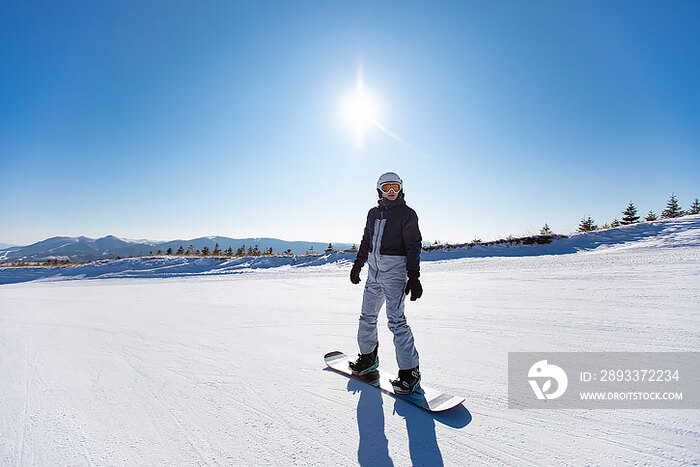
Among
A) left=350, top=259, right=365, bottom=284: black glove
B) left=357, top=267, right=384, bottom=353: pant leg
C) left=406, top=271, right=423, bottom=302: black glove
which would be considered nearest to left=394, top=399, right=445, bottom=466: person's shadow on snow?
left=357, top=267, right=384, bottom=353: pant leg

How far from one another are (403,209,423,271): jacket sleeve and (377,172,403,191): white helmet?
1.27 ft

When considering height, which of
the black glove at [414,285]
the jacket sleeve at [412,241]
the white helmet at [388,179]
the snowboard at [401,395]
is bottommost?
the snowboard at [401,395]

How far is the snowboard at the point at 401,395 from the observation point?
2313mm

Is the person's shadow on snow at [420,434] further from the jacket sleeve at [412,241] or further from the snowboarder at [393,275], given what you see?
the jacket sleeve at [412,241]

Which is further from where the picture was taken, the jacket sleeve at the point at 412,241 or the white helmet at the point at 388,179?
the white helmet at the point at 388,179

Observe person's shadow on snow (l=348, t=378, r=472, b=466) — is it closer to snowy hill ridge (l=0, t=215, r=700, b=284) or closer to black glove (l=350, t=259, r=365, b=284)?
black glove (l=350, t=259, r=365, b=284)

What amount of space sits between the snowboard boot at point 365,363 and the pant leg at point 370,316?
0.17ft

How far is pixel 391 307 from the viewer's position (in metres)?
2.88

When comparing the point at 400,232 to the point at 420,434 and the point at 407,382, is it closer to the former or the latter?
the point at 407,382

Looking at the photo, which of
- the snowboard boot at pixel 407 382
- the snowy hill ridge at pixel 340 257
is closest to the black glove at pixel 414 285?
the snowboard boot at pixel 407 382

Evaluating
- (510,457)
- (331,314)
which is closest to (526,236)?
(331,314)

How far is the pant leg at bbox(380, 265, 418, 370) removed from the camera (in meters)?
2.73

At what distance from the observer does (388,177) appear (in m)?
3.18

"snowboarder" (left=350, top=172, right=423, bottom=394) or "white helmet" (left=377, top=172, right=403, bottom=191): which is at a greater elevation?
"white helmet" (left=377, top=172, right=403, bottom=191)
